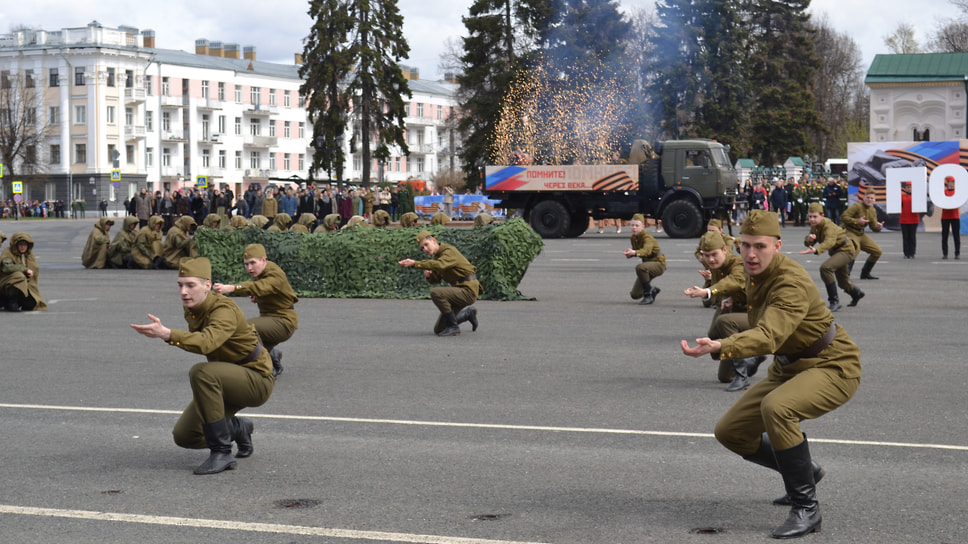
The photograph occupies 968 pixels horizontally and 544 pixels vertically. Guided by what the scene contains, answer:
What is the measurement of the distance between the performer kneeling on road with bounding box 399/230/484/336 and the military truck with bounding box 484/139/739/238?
2422 centimetres

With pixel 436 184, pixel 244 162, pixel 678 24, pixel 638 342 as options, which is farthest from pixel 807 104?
pixel 638 342

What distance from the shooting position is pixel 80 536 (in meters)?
6.01

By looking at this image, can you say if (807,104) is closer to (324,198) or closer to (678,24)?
(678,24)

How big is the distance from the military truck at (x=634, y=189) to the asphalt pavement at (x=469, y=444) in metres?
22.7

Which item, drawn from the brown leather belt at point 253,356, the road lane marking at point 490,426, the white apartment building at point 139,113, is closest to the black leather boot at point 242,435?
the brown leather belt at point 253,356

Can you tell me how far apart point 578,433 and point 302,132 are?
115m

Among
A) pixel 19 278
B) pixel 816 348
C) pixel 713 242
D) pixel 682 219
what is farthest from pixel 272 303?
pixel 682 219

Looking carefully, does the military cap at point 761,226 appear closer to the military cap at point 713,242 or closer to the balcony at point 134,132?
the military cap at point 713,242

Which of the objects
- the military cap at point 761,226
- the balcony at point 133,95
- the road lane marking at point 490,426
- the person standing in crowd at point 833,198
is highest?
the balcony at point 133,95

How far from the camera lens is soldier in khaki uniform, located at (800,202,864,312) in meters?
17.1

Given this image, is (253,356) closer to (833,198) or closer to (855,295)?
(855,295)

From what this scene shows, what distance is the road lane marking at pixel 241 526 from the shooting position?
19.3ft

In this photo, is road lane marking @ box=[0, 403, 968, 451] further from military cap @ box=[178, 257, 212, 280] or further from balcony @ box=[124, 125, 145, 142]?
balcony @ box=[124, 125, 145, 142]

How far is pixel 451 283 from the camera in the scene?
1463cm
